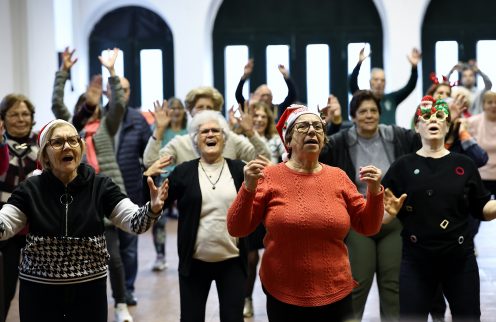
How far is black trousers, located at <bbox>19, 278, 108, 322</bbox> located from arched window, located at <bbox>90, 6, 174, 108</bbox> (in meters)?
12.3

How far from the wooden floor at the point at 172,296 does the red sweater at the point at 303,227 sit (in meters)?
2.12

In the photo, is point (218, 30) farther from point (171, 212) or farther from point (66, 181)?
point (66, 181)

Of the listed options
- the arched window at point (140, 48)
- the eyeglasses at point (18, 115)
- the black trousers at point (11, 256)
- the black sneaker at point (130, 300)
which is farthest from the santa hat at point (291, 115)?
the arched window at point (140, 48)

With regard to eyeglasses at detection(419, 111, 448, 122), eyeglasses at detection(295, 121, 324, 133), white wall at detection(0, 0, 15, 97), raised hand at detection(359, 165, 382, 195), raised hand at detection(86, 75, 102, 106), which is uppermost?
white wall at detection(0, 0, 15, 97)

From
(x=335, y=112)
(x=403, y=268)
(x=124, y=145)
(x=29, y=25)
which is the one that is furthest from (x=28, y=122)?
(x=29, y=25)

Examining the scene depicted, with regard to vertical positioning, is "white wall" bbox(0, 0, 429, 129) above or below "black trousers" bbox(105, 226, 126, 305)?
above

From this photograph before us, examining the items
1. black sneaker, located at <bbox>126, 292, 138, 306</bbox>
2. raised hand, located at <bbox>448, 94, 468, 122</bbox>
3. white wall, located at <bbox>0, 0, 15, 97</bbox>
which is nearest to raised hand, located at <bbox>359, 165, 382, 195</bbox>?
raised hand, located at <bbox>448, 94, 468, 122</bbox>

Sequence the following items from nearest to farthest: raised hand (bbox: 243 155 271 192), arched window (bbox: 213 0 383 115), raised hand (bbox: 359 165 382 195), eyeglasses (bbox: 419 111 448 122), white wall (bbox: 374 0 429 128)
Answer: raised hand (bbox: 243 155 271 192) < raised hand (bbox: 359 165 382 195) < eyeglasses (bbox: 419 111 448 122) < white wall (bbox: 374 0 429 128) < arched window (bbox: 213 0 383 115)

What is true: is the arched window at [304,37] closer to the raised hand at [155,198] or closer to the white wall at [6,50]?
the white wall at [6,50]

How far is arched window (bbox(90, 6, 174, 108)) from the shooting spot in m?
16.1

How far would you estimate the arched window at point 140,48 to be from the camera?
16062 millimetres

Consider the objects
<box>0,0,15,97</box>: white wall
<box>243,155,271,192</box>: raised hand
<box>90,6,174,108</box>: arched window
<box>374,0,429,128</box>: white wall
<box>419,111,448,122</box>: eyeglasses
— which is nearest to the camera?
<box>243,155,271,192</box>: raised hand

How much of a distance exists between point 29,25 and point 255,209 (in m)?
10.7

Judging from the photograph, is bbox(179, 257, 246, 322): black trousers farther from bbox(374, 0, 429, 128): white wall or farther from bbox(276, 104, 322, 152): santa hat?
bbox(374, 0, 429, 128): white wall
